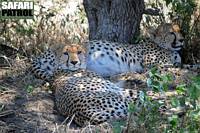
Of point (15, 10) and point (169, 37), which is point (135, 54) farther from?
point (15, 10)

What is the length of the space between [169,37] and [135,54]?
0.40m

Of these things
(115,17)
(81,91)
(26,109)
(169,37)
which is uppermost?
(115,17)

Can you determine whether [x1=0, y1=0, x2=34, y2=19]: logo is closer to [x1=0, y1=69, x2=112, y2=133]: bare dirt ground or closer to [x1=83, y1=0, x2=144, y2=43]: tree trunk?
[x1=83, y1=0, x2=144, y2=43]: tree trunk

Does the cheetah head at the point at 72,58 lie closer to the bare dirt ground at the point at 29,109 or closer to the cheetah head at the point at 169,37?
the bare dirt ground at the point at 29,109

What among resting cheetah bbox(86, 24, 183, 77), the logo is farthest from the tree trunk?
the logo

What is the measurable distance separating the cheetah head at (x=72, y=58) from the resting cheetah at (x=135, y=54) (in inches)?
12.8

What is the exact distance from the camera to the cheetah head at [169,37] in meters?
5.91

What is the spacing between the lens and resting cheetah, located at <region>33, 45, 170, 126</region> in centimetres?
419

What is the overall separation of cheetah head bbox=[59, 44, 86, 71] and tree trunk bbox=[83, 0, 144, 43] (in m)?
0.78

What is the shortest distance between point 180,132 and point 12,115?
158cm

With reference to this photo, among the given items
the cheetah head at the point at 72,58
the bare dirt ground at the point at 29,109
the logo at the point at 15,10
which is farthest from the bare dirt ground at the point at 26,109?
the logo at the point at 15,10

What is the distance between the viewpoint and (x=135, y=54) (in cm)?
597

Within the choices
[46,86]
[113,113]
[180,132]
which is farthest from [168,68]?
[180,132]

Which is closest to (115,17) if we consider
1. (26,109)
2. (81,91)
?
(81,91)
